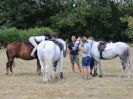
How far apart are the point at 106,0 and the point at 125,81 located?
1873 inches

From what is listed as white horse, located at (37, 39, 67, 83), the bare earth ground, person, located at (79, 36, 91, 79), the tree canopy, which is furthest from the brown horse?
the tree canopy

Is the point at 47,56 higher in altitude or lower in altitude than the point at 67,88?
higher

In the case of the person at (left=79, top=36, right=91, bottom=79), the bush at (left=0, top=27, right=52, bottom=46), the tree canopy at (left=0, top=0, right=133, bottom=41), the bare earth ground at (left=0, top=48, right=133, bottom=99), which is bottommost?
the bare earth ground at (left=0, top=48, right=133, bottom=99)

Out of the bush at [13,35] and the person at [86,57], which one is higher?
the bush at [13,35]

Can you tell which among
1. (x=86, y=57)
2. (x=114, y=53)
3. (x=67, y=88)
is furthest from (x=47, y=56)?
(x=114, y=53)

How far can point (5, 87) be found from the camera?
16625 millimetres

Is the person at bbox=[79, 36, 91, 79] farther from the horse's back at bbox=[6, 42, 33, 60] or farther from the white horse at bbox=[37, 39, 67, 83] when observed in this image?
the horse's back at bbox=[6, 42, 33, 60]

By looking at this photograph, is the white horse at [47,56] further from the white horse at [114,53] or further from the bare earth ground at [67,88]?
the white horse at [114,53]

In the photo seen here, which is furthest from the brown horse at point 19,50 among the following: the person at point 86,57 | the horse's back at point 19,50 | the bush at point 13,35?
the bush at point 13,35

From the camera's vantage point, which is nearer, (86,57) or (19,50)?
(86,57)

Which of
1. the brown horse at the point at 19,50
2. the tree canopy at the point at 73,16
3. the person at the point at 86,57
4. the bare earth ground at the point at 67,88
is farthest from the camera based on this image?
the tree canopy at the point at 73,16

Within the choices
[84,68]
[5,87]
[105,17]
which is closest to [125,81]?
[84,68]

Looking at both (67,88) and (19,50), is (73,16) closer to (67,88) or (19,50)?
(19,50)

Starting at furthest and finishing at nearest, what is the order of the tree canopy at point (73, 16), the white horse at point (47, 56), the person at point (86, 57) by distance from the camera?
the tree canopy at point (73, 16), the person at point (86, 57), the white horse at point (47, 56)
